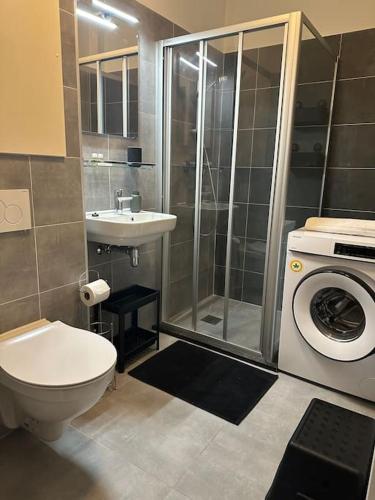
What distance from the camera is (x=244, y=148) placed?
2398 millimetres

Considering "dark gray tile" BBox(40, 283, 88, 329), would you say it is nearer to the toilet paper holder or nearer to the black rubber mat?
the toilet paper holder

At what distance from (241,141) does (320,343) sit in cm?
138

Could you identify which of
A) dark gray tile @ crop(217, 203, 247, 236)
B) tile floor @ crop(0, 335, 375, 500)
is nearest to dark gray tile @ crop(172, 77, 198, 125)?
dark gray tile @ crop(217, 203, 247, 236)

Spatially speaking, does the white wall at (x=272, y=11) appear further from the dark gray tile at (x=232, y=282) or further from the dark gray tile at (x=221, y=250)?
the dark gray tile at (x=232, y=282)

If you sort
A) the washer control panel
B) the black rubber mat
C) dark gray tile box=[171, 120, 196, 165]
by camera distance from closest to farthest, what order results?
the black rubber mat, the washer control panel, dark gray tile box=[171, 120, 196, 165]

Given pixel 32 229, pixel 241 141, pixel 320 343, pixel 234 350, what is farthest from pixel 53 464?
pixel 241 141

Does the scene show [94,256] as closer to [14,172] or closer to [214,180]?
[14,172]

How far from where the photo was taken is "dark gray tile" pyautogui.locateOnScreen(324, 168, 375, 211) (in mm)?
2695

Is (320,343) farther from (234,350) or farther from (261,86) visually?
(261,86)

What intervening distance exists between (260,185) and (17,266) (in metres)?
1.62

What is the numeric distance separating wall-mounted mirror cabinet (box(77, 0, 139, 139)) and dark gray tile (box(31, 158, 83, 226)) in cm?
40

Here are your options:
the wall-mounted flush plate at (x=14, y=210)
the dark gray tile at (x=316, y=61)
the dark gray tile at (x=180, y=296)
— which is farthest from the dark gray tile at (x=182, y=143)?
the wall-mounted flush plate at (x=14, y=210)

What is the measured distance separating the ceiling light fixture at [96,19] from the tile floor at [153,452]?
2156 mm

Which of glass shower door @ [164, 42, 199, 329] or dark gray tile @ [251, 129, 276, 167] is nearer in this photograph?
dark gray tile @ [251, 129, 276, 167]
